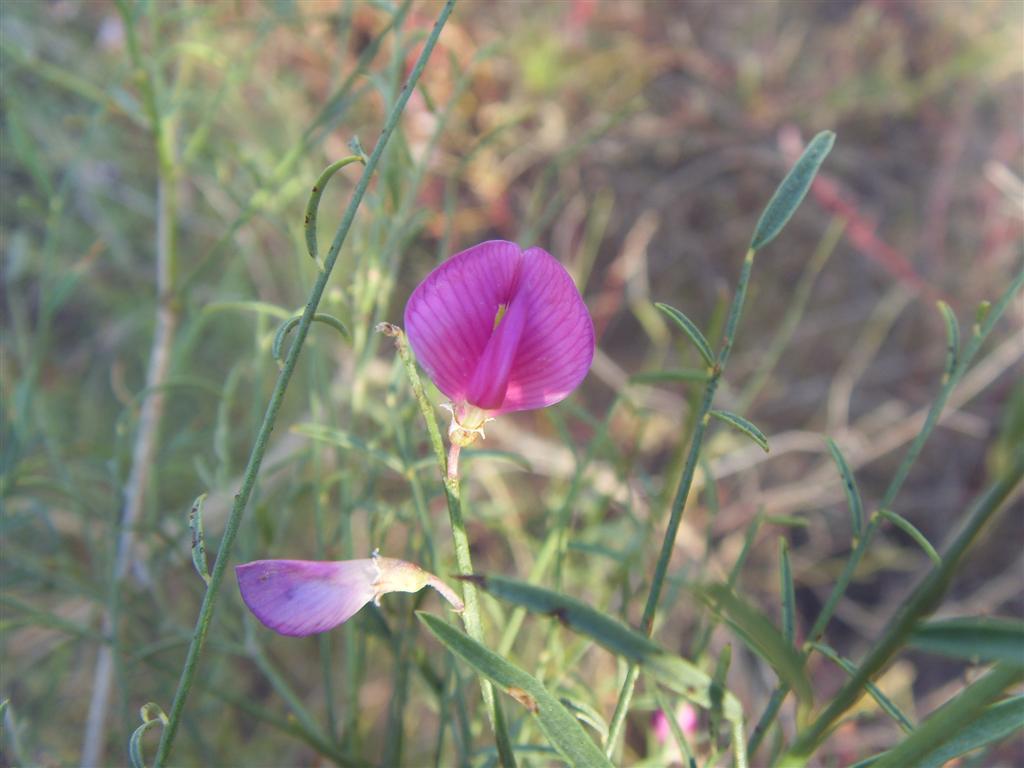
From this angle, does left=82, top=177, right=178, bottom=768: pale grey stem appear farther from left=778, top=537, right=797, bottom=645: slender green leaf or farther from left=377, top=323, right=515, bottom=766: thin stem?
left=778, top=537, right=797, bottom=645: slender green leaf

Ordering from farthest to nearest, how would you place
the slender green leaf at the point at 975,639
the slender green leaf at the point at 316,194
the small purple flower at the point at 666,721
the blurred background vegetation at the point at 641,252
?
Result: the blurred background vegetation at the point at 641,252 → the small purple flower at the point at 666,721 → the slender green leaf at the point at 316,194 → the slender green leaf at the point at 975,639

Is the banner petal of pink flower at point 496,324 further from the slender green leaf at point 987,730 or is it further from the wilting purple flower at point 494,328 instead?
the slender green leaf at point 987,730

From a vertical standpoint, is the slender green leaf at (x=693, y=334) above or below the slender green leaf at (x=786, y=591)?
above

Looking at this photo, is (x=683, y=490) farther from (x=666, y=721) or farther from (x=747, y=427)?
(x=666, y=721)

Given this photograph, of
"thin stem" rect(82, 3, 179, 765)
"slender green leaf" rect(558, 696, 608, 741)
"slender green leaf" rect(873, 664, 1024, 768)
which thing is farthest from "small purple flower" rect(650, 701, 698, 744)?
"thin stem" rect(82, 3, 179, 765)

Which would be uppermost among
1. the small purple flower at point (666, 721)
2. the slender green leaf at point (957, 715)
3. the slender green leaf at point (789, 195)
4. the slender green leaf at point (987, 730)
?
the slender green leaf at point (789, 195)

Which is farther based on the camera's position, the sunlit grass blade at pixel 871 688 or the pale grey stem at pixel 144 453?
the pale grey stem at pixel 144 453

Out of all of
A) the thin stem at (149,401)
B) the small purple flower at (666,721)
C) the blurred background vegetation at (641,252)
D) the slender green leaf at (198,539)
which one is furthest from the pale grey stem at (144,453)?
the small purple flower at (666,721)

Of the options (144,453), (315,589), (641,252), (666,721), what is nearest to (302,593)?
(315,589)
